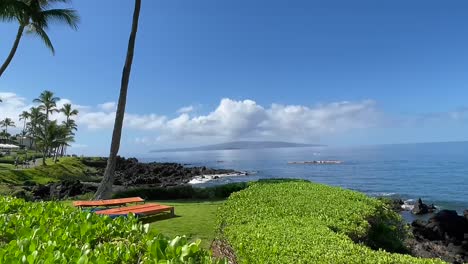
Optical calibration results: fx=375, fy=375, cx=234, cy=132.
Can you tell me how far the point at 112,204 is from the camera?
1420cm

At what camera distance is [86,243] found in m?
3.46

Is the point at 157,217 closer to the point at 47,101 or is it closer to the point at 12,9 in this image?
the point at 12,9

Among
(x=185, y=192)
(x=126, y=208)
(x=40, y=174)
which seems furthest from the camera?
(x=40, y=174)

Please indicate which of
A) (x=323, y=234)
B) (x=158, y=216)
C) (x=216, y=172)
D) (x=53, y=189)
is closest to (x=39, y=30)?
(x=53, y=189)

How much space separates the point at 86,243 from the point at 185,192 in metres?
16.5

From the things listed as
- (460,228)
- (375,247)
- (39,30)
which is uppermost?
(39,30)

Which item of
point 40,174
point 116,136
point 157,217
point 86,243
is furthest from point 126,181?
point 86,243

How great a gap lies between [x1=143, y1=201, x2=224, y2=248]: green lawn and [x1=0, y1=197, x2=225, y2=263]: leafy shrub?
16.3 ft

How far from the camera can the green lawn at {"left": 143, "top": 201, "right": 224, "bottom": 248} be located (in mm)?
10156

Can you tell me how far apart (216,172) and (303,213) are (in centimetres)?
6172

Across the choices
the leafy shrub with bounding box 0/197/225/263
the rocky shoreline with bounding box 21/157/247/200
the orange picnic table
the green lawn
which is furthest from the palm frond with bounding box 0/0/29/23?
the leafy shrub with bounding box 0/197/225/263

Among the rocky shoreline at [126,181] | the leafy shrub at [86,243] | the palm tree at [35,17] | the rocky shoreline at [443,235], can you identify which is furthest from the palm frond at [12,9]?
the rocky shoreline at [443,235]

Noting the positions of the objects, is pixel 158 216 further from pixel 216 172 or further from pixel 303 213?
pixel 216 172

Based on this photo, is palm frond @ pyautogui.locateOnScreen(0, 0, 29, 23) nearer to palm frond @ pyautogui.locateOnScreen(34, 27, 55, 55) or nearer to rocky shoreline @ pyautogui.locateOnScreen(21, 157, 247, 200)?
palm frond @ pyautogui.locateOnScreen(34, 27, 55, 55)
